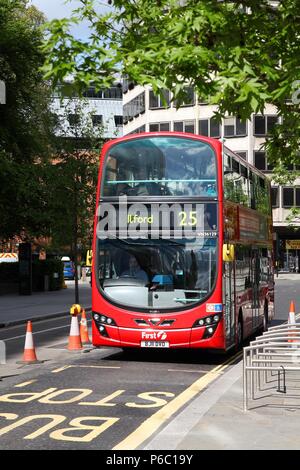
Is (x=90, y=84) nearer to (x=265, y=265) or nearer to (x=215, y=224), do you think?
(x=215, y=224)

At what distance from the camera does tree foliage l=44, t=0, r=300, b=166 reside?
28.2 ft

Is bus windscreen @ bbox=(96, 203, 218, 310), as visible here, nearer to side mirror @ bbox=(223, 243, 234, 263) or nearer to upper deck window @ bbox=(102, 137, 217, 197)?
side mirror @ bbox=(223, 243, 234, 263)

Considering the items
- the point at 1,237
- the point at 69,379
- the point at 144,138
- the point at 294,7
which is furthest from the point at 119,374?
the point at 1,237

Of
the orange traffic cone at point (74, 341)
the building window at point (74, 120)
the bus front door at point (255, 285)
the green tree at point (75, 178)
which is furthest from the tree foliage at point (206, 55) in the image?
the building window at point (74, 120)

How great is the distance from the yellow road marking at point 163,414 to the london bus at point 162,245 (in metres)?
1.14

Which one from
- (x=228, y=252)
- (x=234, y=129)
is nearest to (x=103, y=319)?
(x=228, y=252)

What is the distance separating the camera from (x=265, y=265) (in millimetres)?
20422

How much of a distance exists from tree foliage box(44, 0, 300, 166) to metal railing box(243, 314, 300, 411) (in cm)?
268

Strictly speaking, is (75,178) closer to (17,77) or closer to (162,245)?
(17,77)

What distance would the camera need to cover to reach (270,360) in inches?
347

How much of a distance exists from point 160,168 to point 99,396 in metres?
4.92

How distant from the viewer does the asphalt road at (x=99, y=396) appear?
7.91 metres

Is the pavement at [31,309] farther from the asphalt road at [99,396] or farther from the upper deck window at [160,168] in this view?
the upper deck window at [160,168]

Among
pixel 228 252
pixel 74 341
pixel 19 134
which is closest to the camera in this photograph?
pixel 228 252
